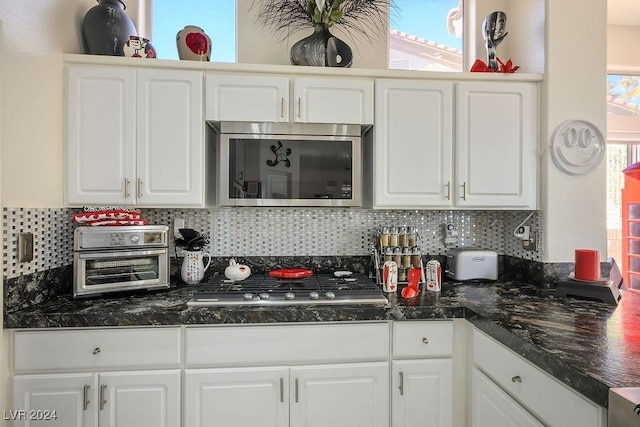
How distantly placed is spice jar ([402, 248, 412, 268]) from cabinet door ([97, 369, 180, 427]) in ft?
4.12

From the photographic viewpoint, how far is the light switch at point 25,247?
4.82 ft

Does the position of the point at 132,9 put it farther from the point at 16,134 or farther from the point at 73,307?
the point at 73,307

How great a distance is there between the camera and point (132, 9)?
7.09ft

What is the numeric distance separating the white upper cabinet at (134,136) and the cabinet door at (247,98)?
75 mm

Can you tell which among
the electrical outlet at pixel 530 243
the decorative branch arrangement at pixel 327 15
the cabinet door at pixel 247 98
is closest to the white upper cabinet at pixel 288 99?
the cabinet door at pixel 247 98

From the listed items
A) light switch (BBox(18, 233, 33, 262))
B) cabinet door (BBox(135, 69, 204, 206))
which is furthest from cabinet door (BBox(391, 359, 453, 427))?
light switch (BBox(18, 233, 33, 262))

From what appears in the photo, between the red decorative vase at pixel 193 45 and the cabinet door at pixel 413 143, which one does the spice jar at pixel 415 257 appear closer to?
the cabinet door at pixel 413 143

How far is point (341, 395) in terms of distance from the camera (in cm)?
154

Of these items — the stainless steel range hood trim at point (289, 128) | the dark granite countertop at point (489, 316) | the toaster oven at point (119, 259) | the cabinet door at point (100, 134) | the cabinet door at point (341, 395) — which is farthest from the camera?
the stainless steel range hood trim at point (289, 128)

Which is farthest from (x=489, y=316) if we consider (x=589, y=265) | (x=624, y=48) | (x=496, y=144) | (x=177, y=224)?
(x=624, y=48)

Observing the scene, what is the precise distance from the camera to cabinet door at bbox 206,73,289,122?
1.81m

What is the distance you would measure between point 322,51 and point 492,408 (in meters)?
→ 1.86

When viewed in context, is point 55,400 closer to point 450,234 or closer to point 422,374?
point 422,374

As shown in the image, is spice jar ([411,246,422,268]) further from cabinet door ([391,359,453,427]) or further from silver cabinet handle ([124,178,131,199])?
silver cabinet handle ([124,178,131,199])
